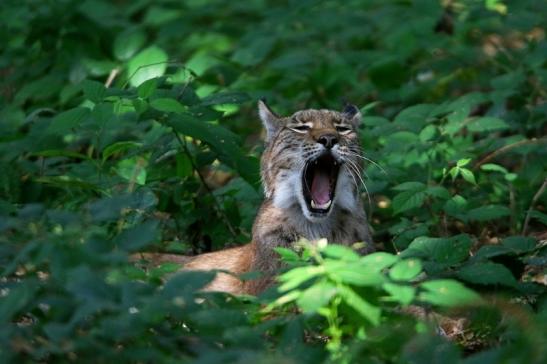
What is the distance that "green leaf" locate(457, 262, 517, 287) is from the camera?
5.82 metres

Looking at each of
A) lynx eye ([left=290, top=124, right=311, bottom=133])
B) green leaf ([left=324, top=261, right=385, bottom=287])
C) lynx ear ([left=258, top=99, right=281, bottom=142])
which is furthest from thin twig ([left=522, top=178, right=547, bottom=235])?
green leaf ([left=324, top=261, right=385, bottom=287])

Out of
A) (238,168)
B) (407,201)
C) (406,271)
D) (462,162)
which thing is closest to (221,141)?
(238,168)

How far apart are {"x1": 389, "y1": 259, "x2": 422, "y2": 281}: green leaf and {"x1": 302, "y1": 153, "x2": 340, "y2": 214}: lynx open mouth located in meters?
2.37

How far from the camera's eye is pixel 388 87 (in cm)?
1163

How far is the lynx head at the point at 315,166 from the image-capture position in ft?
24.9

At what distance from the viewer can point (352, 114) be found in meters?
8.37

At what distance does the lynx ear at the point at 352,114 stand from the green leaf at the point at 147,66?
140 cm

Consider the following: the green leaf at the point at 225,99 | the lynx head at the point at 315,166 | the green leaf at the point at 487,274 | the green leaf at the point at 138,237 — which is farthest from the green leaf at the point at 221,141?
the green leaf at the point at 138,237

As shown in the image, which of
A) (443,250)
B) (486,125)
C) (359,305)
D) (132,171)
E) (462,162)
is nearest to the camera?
(359,305)

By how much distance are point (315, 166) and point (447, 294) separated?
278 cm

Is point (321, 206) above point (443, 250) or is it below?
below

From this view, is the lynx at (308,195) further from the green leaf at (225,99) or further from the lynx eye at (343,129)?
the green leaf at (225,99)

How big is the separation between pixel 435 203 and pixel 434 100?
11.5ft

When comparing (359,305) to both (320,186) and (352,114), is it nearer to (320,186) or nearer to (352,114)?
(320,186)
